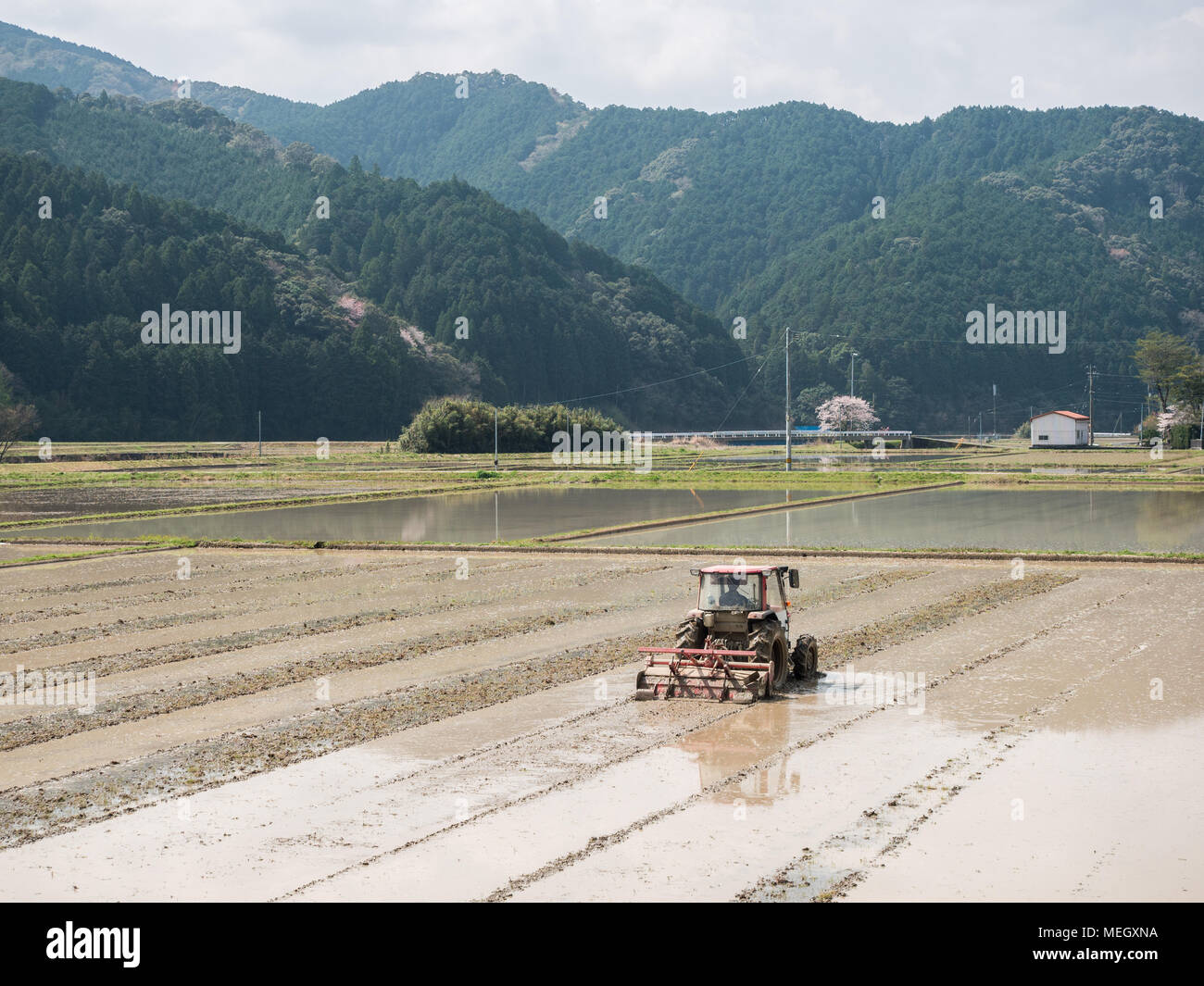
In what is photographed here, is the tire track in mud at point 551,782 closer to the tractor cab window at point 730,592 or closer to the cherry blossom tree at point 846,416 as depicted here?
the tractor cab window at point 730,592

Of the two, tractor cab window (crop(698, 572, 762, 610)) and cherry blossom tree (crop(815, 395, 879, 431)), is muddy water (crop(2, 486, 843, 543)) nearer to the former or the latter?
tractor cab window (crop(698, 572, 762, 610))

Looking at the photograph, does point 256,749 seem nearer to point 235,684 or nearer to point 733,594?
point 235,684

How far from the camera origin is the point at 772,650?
13.9 metres

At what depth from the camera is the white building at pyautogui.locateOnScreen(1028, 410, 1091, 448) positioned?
321 ft

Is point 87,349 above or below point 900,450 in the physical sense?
above

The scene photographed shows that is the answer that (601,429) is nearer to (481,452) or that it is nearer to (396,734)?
(481,452)

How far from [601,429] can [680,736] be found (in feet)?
300

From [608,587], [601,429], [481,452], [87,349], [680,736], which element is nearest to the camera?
[680,736]

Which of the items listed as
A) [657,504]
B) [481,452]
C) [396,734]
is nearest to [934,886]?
[396,734]

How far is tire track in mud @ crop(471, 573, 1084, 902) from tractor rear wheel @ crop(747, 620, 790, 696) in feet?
1.87

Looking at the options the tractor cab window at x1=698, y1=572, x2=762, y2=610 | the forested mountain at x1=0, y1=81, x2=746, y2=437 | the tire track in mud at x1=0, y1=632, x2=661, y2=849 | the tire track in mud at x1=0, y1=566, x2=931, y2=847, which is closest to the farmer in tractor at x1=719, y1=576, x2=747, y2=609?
the tractor cab window at x1=698, y1=572, x2=762, y2=610

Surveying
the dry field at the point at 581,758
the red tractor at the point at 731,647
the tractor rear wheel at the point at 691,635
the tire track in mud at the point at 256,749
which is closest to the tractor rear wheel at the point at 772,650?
the red tractor at the point at 731,647

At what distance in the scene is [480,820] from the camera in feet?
30.6

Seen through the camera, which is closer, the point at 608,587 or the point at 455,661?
the point at 455,661
